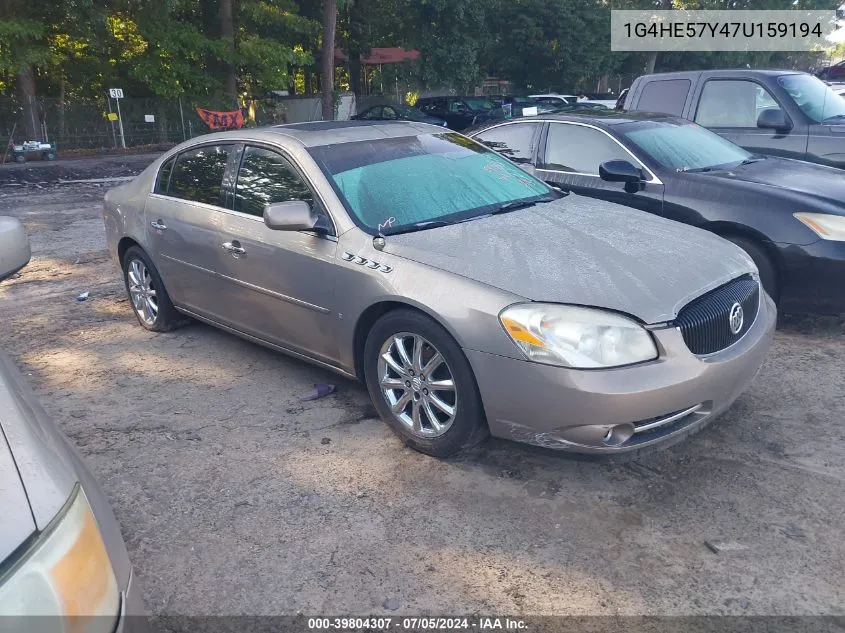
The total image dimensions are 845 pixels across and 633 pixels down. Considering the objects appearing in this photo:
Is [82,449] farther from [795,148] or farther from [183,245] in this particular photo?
[795,148]

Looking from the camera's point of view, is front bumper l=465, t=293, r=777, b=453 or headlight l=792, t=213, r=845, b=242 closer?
front bumper l=465, t=293, r=777, b=453

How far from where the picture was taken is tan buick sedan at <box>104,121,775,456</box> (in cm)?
317

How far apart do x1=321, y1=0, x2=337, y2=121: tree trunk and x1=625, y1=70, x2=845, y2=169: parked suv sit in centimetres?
1578

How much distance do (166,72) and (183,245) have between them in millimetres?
22181

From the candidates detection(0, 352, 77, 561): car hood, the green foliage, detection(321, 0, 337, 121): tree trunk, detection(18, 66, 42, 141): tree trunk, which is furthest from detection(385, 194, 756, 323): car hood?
detection(18, 66, 42, 141): tree trunk

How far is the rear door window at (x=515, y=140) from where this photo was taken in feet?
21.6

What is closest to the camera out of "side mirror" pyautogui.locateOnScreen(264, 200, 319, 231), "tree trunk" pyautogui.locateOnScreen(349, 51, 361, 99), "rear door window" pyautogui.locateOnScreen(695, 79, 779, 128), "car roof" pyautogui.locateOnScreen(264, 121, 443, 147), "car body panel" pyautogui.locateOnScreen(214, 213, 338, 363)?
"side mirror" pyautogui.locateOnScreen(264, 200, 319, 231)

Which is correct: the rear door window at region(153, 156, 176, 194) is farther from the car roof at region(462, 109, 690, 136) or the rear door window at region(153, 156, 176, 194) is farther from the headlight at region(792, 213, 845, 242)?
the headlight at region(792, 213, 845, 242)

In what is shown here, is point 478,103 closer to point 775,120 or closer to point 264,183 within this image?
point 775,120

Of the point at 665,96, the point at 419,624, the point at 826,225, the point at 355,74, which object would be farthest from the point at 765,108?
the point at 355,74

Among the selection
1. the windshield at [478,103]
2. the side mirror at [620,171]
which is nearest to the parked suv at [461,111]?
the windshield at [478,103]

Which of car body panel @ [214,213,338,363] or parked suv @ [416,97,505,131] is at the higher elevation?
parked suv @ [416,97,505,131]

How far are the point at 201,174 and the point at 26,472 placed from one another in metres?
3.67

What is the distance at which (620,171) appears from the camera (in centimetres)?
563
